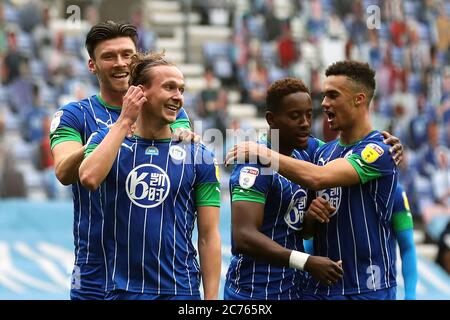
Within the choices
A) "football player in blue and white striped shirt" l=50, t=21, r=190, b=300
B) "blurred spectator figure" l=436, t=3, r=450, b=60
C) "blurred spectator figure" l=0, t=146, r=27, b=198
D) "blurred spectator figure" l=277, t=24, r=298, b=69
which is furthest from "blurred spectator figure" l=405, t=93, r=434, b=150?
"football player in blue and white striped shirt" l=50, t=21, r=190, b=300

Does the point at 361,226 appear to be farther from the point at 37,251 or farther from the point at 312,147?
the point at 37,251

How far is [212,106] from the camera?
16297mm

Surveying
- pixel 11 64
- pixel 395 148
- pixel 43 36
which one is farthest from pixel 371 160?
pixel 43 36

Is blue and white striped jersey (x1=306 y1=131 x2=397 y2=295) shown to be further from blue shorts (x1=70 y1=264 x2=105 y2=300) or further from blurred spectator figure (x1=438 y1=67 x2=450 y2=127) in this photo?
blurred spectator figure (x1=438 y1=67 x2=450 y2=127)

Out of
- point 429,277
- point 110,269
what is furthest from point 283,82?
point 429,277

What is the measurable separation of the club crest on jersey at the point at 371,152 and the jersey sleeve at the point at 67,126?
1.55m

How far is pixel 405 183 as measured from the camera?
1521 cm

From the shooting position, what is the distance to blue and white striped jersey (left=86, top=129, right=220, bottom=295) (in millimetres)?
5305

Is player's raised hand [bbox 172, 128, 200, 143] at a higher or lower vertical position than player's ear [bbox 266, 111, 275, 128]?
lower

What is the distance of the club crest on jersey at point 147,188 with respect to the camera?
530 centimetres

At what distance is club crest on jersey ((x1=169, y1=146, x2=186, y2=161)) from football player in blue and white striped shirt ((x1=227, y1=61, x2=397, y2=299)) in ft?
2.80

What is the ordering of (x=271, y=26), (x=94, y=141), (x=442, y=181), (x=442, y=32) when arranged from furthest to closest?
(x=442, y=32), (x=271, y=26), (x=442, y=181), (x=94, y=141)

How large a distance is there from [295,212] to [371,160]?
51cm

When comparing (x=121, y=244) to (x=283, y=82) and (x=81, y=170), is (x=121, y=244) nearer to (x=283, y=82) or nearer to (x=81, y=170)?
(x=81, y=170)
